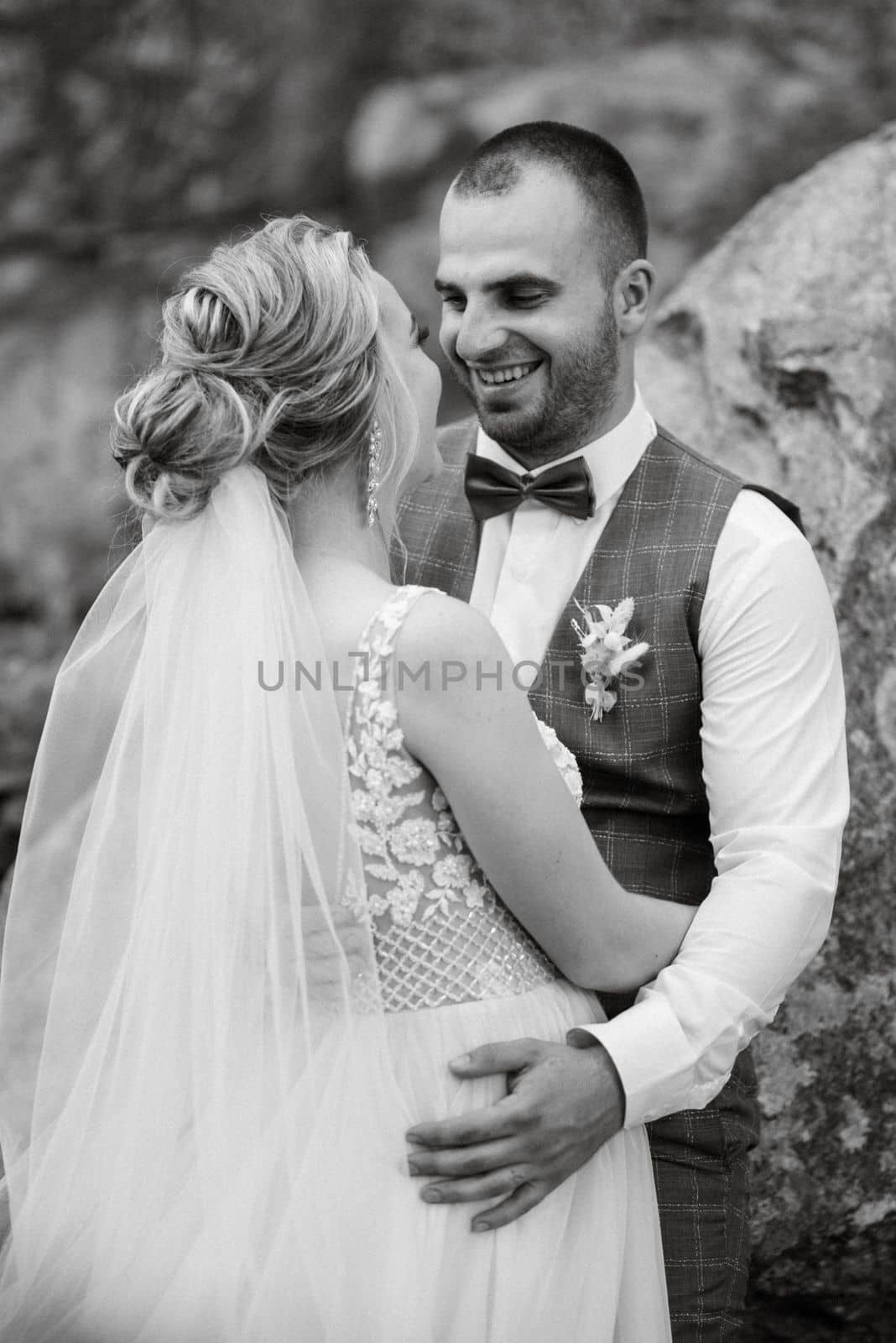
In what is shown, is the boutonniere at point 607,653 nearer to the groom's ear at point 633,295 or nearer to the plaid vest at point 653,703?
the plaid vest at point 653,703

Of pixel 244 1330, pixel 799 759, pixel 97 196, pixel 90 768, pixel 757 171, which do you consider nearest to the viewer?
pixel 244 1330

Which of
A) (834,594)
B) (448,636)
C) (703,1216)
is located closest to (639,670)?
(834,594)

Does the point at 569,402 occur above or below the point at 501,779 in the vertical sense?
above

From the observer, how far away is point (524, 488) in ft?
8.86

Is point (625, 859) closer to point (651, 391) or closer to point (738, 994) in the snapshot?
point (738, 994)

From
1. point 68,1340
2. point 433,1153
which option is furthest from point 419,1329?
point 68,1340

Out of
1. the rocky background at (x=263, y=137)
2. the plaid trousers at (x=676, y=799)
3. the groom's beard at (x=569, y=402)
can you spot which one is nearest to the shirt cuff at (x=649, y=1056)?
the plaid trousers at (x=676, y=799)

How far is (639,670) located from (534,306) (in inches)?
27.5

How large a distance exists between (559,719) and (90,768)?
→ 82 cm

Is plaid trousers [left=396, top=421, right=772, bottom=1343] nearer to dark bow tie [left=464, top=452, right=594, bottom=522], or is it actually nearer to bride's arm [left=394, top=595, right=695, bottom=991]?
dark bow tie [left=464, top=452, right=594, bottom=522]

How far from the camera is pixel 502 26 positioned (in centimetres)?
694

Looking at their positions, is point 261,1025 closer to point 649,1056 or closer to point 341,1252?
point 341,1252

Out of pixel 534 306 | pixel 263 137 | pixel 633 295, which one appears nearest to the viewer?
pixel 534 306

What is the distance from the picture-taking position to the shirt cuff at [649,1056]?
2.06 meters
